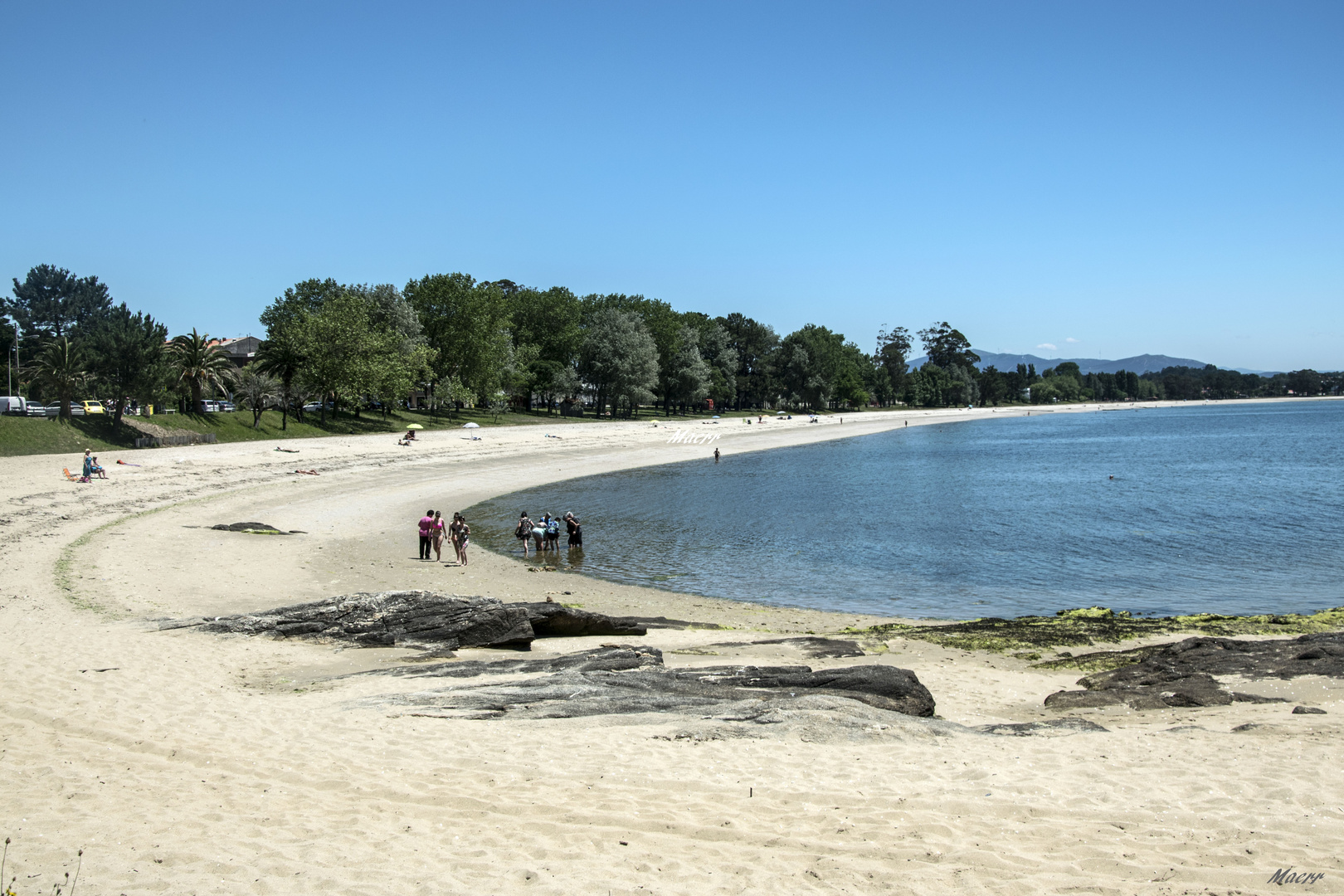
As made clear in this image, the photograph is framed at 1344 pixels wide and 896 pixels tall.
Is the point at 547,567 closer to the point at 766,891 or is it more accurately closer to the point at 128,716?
the point at 128,716

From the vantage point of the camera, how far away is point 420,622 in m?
14.6

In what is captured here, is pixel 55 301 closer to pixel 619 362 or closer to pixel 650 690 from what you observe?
pixel 619 362

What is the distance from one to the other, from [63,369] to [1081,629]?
179ft

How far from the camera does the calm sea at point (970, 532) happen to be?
2225 centimetres

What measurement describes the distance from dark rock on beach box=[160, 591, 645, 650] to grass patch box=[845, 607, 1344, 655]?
6.06 m

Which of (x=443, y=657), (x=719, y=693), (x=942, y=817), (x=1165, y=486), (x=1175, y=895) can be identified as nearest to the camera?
(x=1175, y=895)

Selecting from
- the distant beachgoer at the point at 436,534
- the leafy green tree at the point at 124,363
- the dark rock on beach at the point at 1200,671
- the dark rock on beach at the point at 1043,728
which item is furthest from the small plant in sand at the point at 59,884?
the leafy green tree at the point at 124,363

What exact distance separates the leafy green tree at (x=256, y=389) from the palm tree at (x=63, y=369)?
499 inches

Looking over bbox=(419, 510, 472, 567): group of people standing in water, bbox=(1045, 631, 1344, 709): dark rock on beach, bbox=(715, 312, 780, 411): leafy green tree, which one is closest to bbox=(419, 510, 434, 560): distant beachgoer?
bbox=(419, 510, 472, 567): group of people standing in water

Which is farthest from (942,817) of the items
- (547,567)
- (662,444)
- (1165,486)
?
(662,444)

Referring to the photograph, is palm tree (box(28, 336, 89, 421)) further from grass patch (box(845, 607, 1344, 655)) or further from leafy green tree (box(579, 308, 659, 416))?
leafy green tree (box(579, 308, 659, 416))

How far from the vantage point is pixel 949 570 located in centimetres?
2544

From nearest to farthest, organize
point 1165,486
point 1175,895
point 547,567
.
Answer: point 1175,895, point 547,567, point 1165,486

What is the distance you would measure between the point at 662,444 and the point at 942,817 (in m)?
71.9
